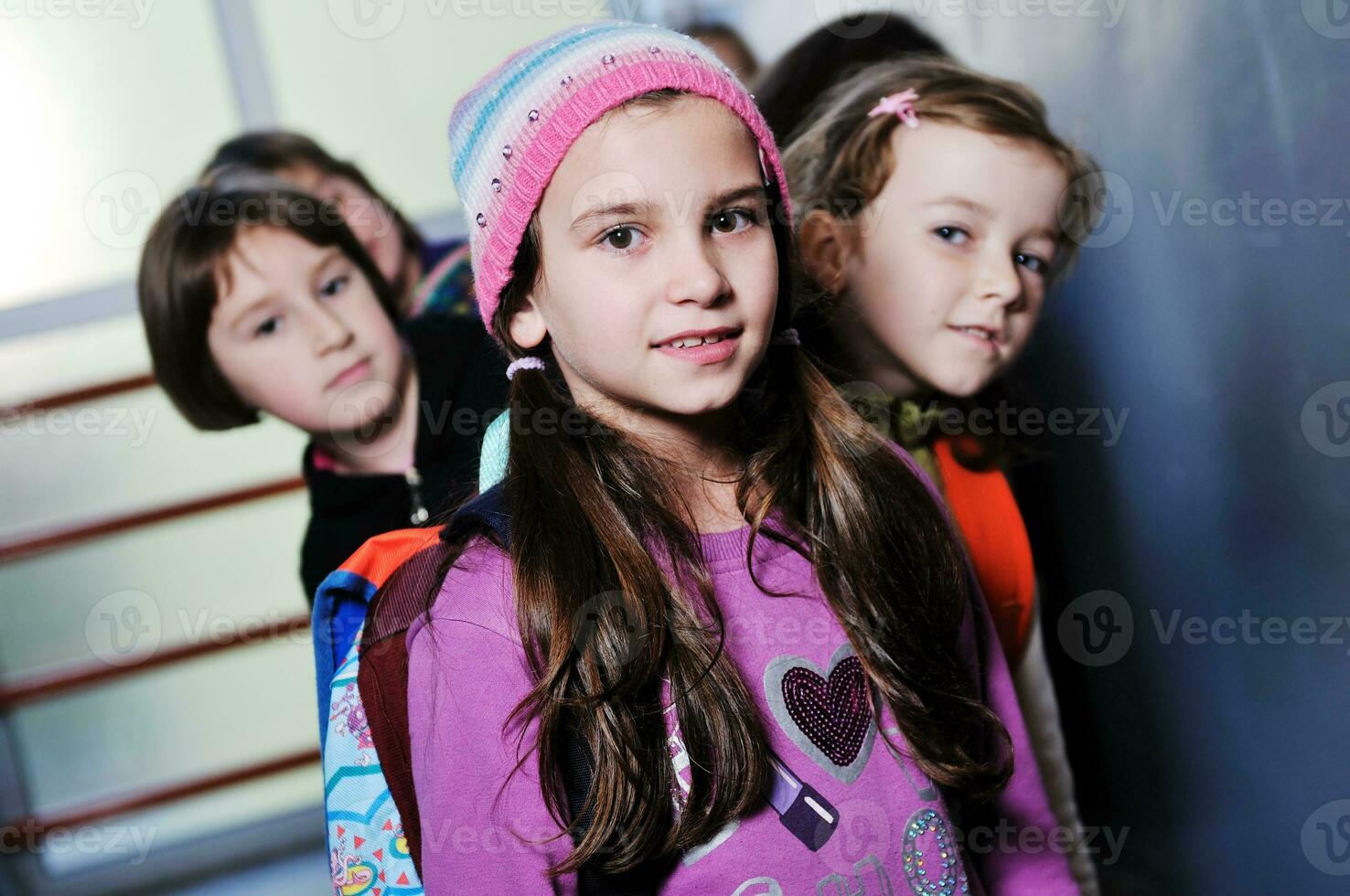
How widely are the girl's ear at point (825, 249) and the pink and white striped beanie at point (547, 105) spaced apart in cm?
36

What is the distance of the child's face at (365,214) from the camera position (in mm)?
1616

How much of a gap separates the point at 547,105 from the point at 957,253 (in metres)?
0.54

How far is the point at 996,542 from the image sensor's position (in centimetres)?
127

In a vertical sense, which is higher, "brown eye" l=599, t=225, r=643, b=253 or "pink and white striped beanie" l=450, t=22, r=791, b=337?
"pink and white striped beanie" l=450, t=22, r=791, b=337

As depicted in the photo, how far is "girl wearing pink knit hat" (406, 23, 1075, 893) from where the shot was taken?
80 centimetres

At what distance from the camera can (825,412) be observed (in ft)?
3.23

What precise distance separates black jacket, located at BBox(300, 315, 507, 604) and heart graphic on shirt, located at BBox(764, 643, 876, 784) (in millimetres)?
492

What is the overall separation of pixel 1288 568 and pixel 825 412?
794 mm

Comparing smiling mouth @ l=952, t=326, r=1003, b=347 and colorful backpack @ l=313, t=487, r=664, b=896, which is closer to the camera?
colorful backpack @ l=313, t=487, r=664, b=896

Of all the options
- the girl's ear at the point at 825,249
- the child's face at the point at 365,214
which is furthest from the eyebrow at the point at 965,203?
the child's face at the point at 365,214
